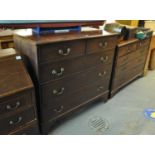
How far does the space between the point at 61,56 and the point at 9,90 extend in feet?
1.72

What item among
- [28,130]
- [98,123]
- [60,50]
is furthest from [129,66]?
[28,130]

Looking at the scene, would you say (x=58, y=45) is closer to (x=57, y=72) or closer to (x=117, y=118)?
(x=57, y=72)

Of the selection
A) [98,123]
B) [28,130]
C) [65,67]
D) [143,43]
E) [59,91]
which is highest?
[143,43]

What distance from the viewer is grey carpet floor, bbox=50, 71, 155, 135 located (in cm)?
174

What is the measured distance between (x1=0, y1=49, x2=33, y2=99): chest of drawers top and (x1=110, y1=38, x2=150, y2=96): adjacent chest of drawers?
125 centimetres

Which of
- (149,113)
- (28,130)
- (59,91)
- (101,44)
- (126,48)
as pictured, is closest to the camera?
(28,130)

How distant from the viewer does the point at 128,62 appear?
2404 millimetres

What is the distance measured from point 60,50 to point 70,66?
0.69ft

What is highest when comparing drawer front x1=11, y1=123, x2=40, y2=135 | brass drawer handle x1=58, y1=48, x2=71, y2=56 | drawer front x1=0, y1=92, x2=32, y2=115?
brass drawer handle x1=58, y1=48, x2=71, y2=56

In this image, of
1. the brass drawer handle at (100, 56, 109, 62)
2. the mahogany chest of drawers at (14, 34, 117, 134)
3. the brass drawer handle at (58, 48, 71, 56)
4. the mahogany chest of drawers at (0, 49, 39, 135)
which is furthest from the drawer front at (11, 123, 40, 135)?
the brass drawer handle at (100, 56, 109, 62)

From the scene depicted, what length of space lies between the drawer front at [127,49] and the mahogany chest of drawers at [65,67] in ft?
0.57

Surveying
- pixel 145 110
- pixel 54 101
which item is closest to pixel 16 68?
pixel 54 101

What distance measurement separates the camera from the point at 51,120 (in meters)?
1.64

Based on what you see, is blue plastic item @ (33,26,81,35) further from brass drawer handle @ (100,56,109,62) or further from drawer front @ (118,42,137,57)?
drawer front @ (118,42,137,57)
